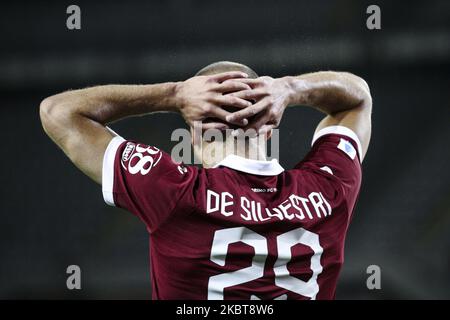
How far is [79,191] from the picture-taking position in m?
3.03

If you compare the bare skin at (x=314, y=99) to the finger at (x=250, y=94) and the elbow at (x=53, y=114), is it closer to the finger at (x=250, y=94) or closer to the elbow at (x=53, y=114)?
the finger at (x=250, y=94)

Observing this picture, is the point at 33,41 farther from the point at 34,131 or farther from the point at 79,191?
the point at 79,191

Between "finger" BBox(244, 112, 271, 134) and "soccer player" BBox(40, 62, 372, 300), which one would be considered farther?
"finger" BBox(244, 112, 271, 134)

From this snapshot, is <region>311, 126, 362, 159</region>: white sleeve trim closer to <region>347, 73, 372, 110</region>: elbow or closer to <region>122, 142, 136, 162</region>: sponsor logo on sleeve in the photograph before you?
<region>347, 73, 372, 110</region>: elbow

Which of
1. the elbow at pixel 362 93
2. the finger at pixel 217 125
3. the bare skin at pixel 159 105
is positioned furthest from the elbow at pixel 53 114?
the elbow at pixel 362 93

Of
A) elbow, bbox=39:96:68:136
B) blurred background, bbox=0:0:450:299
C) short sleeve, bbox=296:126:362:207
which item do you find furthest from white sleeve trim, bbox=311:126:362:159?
blurred background, bbox=0:0:450:299

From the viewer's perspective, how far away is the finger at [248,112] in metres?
1.18

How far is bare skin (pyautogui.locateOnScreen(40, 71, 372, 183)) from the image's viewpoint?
120cm

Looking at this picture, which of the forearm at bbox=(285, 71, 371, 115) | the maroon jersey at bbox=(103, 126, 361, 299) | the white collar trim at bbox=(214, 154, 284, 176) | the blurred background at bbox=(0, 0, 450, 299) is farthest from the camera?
the blurred background at bbox=(0, 0, 450, 299)

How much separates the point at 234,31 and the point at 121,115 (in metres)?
1.65

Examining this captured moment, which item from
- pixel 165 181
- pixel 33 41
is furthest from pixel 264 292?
pixel 33 41

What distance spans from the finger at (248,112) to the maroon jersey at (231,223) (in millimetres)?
84

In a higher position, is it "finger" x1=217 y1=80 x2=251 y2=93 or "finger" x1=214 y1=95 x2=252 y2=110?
"finger" x1=217 y1=80 x2=251 y2=93
